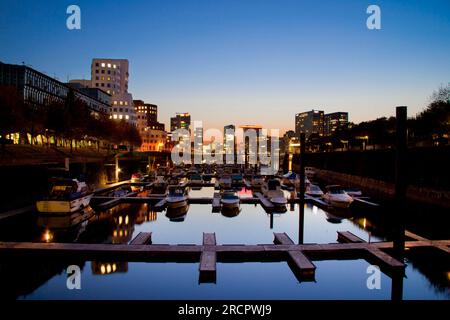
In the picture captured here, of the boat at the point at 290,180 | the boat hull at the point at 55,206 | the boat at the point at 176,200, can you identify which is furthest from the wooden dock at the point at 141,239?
the boat at the point at 290,180

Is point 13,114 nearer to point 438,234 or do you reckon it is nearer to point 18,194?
point 18,194

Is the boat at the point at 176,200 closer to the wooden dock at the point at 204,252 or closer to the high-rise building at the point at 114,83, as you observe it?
the wooden dock at the point at 204,252

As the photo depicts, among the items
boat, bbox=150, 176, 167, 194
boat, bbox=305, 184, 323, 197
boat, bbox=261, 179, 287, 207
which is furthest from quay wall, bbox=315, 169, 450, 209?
boat, bbox=150, 176, 167, 194

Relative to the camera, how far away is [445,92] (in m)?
61.7

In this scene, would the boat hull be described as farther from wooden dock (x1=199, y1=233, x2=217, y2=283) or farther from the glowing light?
wooden dock (x1=199, y1=233, x2=217, y2=283)

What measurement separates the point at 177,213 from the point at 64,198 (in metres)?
10.2

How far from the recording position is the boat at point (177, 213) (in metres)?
29.3

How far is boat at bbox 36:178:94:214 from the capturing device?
26.8 meters

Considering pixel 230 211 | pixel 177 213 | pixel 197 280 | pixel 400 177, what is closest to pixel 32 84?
pixel 177 213

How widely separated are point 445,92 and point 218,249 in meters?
64.3

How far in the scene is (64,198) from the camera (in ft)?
89.0

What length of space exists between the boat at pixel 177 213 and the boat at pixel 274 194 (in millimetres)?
9469

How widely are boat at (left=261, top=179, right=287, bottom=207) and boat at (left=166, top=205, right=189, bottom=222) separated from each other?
9.47 m

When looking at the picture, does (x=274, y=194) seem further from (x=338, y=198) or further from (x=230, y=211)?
(x=338, y=198)
